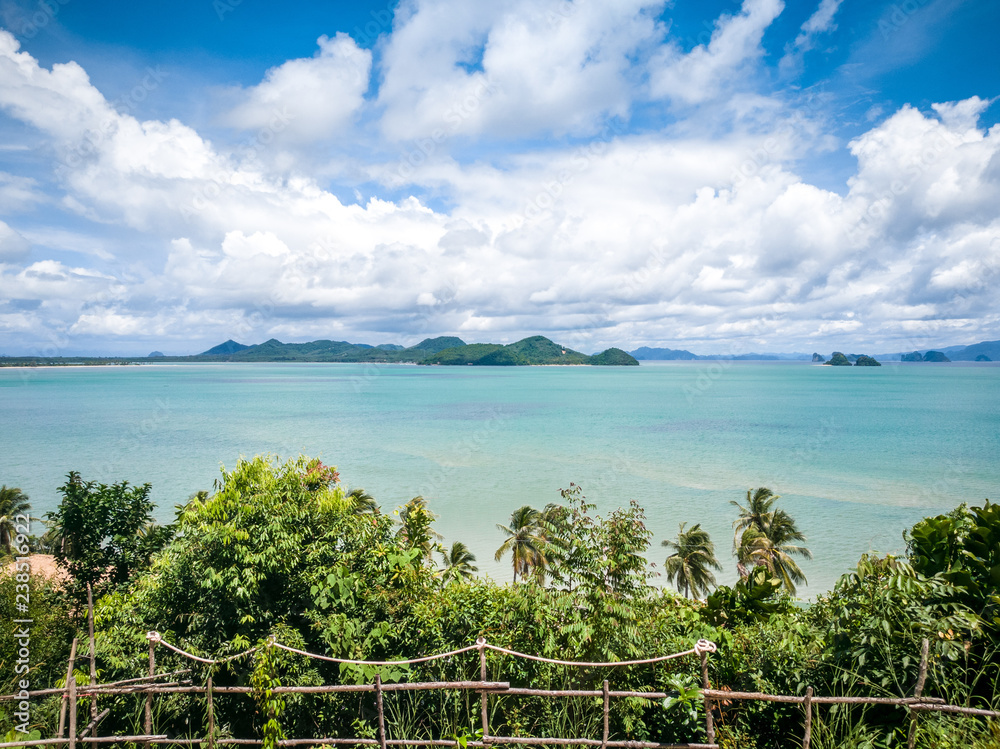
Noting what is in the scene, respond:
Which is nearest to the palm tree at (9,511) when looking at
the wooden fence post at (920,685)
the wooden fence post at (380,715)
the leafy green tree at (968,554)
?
the wooden fence post at (380,715)

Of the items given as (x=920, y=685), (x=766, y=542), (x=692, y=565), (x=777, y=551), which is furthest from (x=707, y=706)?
(x=777, y=551)

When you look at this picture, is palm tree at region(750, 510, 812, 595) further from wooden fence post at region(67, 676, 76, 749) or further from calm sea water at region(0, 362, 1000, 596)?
wooden fence post at region(67, 676, 76, 749)

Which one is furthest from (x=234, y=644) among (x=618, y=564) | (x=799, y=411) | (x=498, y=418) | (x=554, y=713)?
(x=799, y=411)

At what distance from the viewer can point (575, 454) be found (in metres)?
57.1

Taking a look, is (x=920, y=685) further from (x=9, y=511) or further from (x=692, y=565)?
(x=9, y=511)

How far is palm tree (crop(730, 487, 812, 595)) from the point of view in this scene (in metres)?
22.1

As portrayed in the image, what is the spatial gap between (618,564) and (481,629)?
65.9 inches

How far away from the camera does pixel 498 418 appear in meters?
87.6

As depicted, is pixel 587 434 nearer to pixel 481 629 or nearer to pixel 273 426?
pixel 273 426

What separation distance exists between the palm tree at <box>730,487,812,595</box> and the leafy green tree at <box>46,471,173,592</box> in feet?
67.4

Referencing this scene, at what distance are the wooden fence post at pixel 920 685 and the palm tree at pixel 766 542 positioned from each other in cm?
1854

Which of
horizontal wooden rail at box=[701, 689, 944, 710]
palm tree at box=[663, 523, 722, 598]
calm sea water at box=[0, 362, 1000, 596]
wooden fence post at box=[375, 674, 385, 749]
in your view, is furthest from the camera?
calm sea water at box=[0, 362, 1000, 596]

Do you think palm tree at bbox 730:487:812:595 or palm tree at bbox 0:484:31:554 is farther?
palm tree at bbox 0:484:31:554
